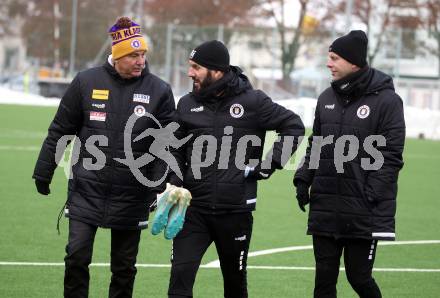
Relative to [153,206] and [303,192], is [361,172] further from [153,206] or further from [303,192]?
[153,206]

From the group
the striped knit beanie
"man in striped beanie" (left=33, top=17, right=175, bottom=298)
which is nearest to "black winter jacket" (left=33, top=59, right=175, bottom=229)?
"man in striped beanie" (left=33, top=17, right=175, bottom=298)

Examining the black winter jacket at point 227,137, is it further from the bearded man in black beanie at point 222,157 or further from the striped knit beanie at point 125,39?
the striped knit beanie at point 125,39

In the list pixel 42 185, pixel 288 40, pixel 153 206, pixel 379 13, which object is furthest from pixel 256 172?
pixel 379 13

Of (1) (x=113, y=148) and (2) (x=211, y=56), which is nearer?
(2) (x=211, y=56)

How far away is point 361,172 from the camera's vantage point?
7.42 m

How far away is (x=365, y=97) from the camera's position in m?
7.45

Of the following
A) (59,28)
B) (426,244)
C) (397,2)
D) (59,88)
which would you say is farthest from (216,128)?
(59,28)

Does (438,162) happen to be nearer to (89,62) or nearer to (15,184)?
(15,184)

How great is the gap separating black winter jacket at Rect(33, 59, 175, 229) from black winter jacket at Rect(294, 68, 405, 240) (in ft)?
3.90

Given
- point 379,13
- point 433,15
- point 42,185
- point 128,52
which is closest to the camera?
point 128,52

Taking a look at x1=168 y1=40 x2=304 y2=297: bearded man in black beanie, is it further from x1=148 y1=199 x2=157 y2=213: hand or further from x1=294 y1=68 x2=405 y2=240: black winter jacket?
x1=148 y1=199 x2=157 y2=213: hand

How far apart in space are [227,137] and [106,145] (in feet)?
3.04

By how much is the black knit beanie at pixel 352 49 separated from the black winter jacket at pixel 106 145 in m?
1.34

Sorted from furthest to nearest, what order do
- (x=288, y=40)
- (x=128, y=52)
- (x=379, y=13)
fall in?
(x=379, y=13) < (x=288, y=40) < (x=128, y=52)
